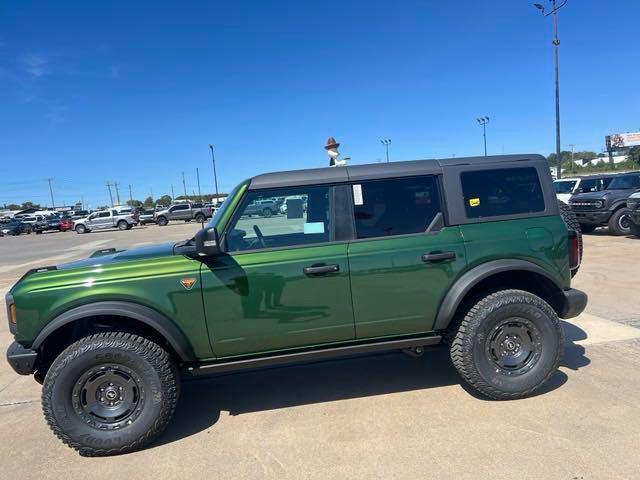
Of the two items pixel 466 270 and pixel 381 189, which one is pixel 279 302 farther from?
pixel 466 270

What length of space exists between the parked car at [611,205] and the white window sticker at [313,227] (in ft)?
40.9

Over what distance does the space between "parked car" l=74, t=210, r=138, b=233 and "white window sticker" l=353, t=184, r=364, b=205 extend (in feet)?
133

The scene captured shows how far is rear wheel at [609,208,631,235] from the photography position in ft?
42.2

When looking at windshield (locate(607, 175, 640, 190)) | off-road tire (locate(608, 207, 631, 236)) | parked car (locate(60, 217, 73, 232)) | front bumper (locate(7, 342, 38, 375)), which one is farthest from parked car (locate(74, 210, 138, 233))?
front bumper (locate(7, 342, 38, 375))

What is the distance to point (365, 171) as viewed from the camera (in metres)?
3.54

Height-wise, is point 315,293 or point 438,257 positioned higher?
point 438,257

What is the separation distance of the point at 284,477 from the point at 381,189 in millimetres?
2134

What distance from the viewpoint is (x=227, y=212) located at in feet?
11.1

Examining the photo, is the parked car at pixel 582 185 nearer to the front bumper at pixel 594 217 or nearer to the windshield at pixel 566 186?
the windshield at pixel 566 186

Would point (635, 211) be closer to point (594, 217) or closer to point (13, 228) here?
point (594, 217)

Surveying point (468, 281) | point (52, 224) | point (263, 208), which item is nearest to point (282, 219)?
point (263, 208)

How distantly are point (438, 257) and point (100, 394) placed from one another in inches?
105

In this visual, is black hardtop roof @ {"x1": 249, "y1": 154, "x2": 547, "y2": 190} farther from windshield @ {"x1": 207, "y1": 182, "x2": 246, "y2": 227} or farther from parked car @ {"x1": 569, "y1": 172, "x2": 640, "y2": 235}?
parked car @ {"x1": 569, "y1": 172, "x2": 640, "y2": 235}

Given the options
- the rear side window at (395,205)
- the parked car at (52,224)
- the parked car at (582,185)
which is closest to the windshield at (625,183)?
the parked car at (582,185)
